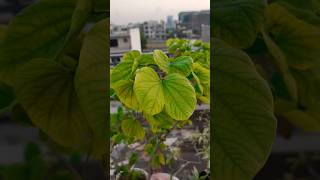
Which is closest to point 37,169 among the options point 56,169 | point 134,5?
point 56,169

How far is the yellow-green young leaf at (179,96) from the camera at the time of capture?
939 millimetres

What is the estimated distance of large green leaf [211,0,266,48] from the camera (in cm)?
90

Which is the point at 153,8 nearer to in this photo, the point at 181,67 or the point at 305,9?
the point at 181,67

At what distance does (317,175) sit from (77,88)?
2.07 ft

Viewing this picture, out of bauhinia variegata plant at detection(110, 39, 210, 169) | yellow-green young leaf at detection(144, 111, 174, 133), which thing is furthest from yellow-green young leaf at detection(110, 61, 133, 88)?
yellow-green young leaf at detection(144, 111, 174, 133)

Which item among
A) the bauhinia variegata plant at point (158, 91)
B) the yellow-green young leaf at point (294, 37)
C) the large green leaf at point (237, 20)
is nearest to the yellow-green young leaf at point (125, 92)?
the bauhinia variegata plant at point (158, 91)

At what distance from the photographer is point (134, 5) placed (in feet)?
3.13

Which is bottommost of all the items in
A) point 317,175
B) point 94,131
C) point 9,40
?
point 317,175

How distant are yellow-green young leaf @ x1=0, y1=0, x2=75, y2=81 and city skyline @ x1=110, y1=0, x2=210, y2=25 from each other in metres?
0.12

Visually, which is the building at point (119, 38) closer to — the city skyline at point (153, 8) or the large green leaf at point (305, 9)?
the city skyline at point (153, 8)

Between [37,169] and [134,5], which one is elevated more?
[134,5]

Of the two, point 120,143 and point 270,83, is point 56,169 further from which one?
point 270,83

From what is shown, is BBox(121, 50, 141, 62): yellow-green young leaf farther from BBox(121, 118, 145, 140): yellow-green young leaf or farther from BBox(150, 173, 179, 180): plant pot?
BBox(150, 173, 179, 180): plant pot

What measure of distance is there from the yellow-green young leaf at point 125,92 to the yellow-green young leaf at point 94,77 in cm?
7
